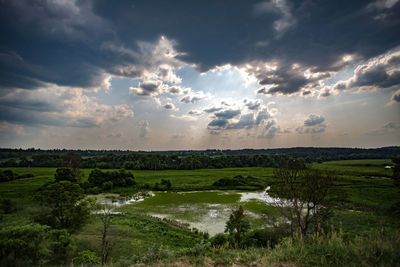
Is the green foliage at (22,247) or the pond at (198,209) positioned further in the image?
the pond at (198,209)

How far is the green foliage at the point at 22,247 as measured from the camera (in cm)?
827

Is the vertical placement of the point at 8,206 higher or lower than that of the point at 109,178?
higher

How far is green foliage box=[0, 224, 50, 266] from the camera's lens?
827 cm

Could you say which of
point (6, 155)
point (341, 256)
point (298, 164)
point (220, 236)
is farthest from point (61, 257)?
point (6, 155)

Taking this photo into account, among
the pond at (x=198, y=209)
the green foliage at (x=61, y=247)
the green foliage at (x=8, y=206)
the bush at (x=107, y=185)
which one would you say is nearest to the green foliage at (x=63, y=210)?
the green foliage at (x=61, y=247)

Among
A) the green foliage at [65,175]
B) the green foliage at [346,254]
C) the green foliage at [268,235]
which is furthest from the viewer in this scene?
the green foliage at [65,175]

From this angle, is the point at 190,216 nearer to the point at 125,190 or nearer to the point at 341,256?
the point at 341,256

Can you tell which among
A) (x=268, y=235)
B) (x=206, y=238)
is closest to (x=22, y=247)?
(x=206, y=238)

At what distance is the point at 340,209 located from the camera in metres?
28.6

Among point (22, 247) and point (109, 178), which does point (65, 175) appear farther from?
point (22, 247)

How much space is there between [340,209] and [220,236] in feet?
74.9

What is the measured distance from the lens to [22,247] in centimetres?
886

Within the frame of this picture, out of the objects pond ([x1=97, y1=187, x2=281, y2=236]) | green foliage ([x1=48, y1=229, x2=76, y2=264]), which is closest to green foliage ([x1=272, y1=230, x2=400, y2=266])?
green foliage ([x1=48, y1=229, x2=76, y2=264])

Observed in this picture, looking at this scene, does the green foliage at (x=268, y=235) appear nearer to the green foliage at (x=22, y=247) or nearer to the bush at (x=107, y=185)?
the green foliage at (x=22, y=247)
